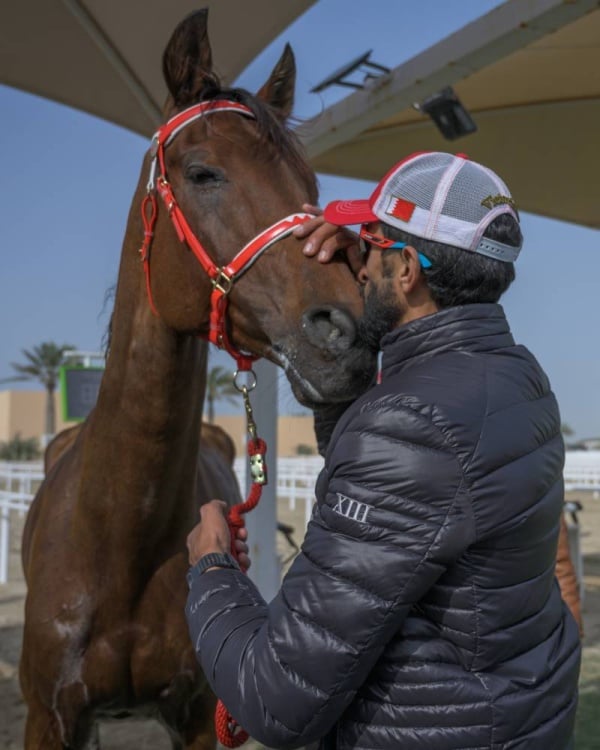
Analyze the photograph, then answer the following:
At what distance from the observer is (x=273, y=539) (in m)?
5.05

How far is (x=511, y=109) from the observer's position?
6051 millimetres

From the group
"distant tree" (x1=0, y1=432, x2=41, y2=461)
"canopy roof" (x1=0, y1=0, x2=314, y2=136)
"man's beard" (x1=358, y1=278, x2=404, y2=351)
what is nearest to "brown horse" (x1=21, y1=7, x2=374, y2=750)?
"man's beard" (x1=358, y1=278, x2=404, y2=351)

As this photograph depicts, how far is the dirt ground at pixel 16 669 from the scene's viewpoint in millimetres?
4500

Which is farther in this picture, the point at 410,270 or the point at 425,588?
the point at 410,270

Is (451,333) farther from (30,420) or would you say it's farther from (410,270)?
(30,420)

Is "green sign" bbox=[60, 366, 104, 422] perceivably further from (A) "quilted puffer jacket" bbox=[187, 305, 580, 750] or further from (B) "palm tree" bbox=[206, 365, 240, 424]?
(B) "palm tree" bbox=[206, 365, 240, 424]

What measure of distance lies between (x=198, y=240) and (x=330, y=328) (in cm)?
59

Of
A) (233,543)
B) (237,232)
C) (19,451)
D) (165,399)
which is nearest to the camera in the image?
(233,543)

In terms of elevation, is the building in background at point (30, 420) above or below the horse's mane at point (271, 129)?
below

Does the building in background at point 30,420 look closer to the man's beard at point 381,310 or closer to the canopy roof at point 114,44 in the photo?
the canopy roof at point 114,44

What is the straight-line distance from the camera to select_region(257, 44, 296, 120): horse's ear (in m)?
2.80

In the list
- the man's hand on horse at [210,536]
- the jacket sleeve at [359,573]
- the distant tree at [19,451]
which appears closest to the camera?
the jacket sleeve at [359,573]

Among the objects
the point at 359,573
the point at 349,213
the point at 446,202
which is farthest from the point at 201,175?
the point at 359,573

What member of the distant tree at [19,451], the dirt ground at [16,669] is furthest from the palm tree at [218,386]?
the dirt ground at [16,669]
